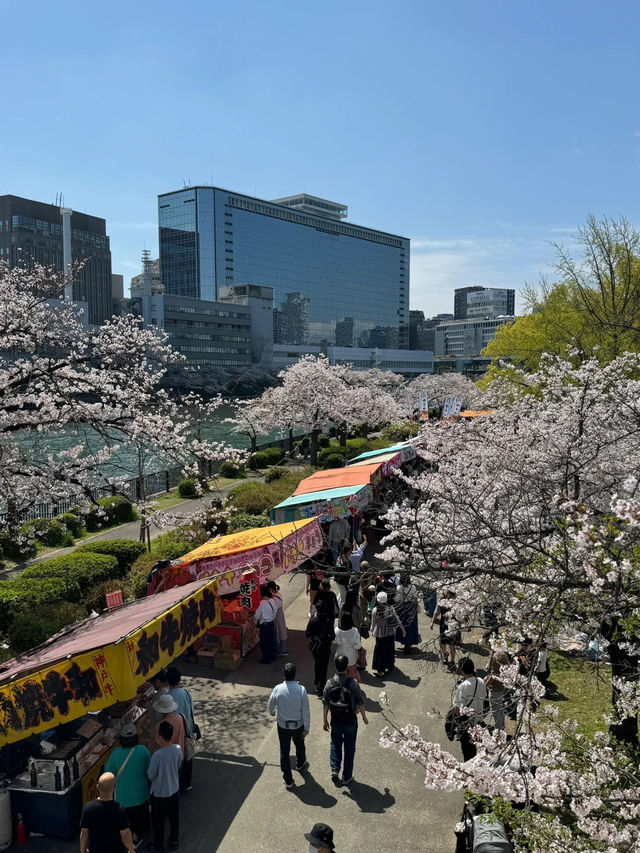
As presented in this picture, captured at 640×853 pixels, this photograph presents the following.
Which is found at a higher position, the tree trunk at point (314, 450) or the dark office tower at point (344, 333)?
the dark office tower at point (344, 333)

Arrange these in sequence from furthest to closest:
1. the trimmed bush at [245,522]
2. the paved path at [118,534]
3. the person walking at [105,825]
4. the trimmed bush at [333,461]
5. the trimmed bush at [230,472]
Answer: the trimmed bush at [333,461] → the trimmed bush at [230,472] → the trimmed bush at [245,522] → the paved path at [118,534] → the person walking at [105,825]

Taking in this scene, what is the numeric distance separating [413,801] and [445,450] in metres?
14.0

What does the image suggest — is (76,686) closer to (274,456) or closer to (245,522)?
(245,522)

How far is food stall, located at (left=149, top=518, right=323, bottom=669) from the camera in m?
10.4

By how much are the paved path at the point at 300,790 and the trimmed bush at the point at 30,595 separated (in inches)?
119

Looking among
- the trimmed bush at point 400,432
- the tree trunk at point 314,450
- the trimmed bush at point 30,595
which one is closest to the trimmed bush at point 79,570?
the trimmed bush at point 30,595

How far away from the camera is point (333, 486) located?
15344 millimetres

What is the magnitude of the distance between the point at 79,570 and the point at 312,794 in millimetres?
6874

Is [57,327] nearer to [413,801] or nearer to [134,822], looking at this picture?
[134,822]

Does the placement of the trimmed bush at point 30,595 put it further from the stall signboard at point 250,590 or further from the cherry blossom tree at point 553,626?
the cherry blossom tree at point 553,626

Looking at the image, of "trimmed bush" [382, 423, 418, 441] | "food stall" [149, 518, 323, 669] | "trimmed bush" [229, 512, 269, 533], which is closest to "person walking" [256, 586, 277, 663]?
"food stall" [149, 518, 323, 669]

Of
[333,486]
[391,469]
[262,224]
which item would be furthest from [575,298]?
[262,224]

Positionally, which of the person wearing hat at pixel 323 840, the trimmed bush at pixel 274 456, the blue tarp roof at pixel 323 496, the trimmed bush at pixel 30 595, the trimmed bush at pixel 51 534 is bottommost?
the trimmed bush at pixel 51 534

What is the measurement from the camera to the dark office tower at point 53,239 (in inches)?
3942
